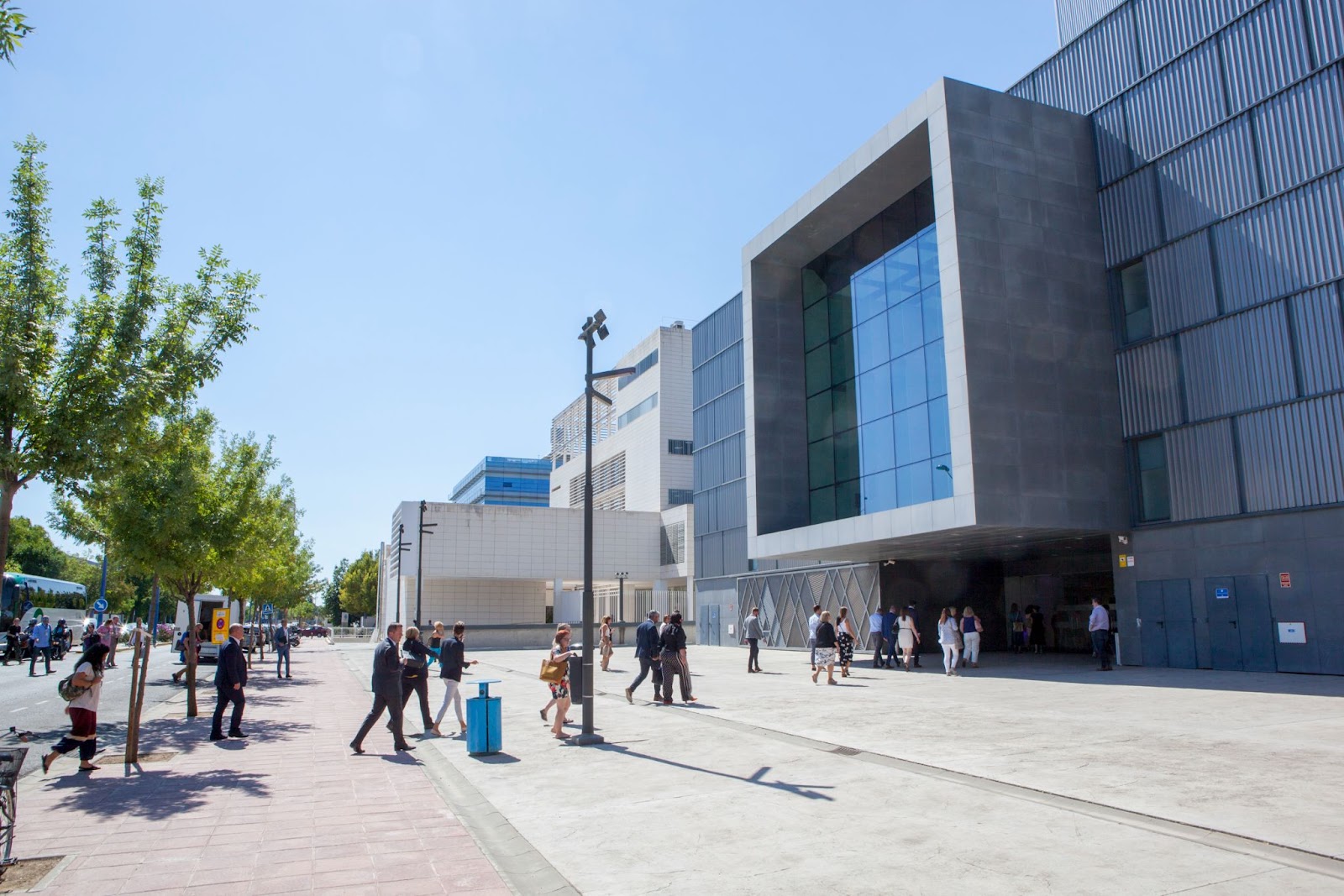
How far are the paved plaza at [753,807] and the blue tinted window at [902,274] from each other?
15.3 metres

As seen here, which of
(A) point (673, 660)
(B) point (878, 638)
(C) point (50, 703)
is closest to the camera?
(A) point (673, 660)

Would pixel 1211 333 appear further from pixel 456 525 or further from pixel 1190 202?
pixel 456 525

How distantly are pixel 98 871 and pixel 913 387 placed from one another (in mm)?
23754

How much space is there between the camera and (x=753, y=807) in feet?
25.7

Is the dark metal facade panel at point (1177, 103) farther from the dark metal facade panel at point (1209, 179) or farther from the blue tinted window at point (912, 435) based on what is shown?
the blue tinted window at point (912, 435)

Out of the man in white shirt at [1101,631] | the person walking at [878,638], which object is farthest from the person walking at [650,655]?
the man in white shirt at [1101,631]

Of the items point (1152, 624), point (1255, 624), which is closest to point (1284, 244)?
point (1255, 624)

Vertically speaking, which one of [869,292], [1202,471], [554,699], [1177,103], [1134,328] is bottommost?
[554,699]

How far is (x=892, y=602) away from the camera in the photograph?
30250mm

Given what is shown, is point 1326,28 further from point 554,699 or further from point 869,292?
point 554,699

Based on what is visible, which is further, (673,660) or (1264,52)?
(1264,52)

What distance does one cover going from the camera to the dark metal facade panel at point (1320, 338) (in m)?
19.3

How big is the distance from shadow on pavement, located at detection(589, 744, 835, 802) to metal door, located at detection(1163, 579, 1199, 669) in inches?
649

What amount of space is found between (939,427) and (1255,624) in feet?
29.0
